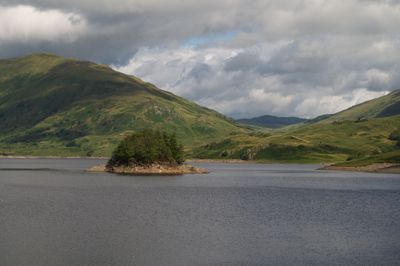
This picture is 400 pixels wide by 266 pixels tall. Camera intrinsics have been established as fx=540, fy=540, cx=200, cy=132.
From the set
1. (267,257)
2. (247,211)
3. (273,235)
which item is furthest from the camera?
(247,211)

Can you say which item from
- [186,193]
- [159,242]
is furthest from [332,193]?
[159,242]

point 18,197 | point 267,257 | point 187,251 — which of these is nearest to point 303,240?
point 267,257

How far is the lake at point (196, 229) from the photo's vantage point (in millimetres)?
61031

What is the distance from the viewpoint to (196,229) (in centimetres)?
8144

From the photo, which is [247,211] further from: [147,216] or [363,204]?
[363,204]

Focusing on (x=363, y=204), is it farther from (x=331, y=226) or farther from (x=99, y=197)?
(x=99, y=197)

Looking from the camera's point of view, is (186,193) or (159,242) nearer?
(159,242)

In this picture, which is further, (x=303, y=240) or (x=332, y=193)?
(x=332, y=193)

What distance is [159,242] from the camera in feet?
230

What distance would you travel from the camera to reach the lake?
200 ft

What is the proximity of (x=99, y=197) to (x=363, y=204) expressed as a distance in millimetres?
62027

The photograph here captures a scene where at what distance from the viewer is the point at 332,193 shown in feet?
499

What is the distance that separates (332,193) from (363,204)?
3001 centimetres

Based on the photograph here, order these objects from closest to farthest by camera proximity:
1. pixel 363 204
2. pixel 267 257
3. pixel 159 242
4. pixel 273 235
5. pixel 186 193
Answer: pixel 267 257 < pixel 159 242 < pixel 273 235 < pixel 363 204 < pixel 186 193
